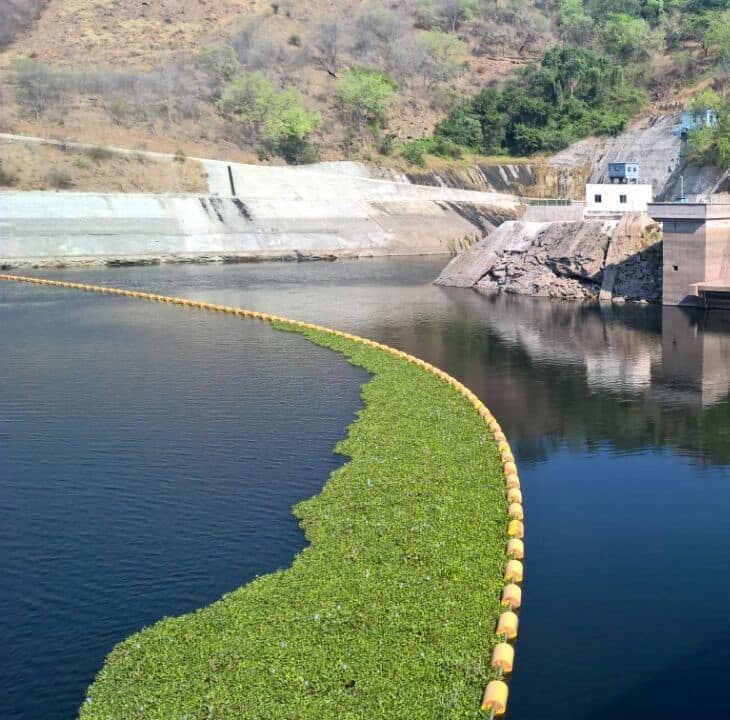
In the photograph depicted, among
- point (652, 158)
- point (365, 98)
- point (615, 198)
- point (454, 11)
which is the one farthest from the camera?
point (454, 11)

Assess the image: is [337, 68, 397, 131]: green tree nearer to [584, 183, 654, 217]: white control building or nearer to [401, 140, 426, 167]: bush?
[401, 140, 426, 167]: bush

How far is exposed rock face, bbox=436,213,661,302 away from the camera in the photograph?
186ft

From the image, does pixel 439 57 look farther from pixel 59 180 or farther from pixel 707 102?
pixel 59 180

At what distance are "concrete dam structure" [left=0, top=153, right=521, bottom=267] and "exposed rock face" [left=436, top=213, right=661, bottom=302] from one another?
101 feet

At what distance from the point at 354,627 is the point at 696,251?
4183 centimetres

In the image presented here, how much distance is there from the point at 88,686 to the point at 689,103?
336ft

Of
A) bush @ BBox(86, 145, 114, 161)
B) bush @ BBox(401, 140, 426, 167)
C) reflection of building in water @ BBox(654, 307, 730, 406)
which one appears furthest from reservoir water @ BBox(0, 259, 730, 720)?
bush @ BBox(401, 140, 426, 167)

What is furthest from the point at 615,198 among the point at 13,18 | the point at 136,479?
the point at 13,18

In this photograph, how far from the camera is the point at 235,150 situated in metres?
116

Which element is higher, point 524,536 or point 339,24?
point 339,24

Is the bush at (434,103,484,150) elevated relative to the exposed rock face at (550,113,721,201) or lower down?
elevated

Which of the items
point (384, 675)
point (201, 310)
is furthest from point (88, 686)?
point (201, 310)

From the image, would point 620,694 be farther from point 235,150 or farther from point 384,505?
point 235,150

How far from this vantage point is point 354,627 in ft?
52.6
